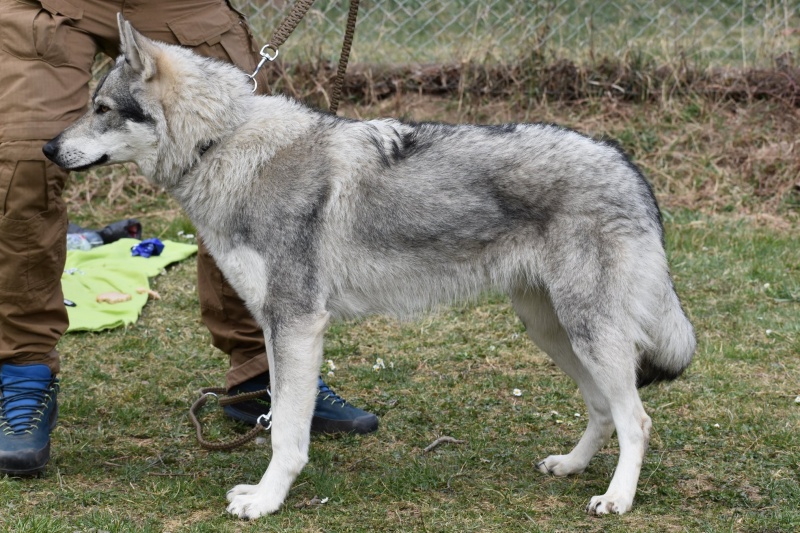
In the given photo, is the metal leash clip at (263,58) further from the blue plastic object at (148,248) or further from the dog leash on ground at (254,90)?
the blue plastic object at (148,248)

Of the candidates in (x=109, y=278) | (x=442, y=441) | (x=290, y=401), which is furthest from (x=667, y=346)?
(x=109, y=278)

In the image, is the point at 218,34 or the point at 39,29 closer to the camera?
the point at 39,29

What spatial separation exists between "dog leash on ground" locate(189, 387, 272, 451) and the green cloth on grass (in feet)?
4.04

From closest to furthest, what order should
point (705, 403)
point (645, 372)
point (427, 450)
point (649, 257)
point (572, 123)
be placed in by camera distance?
1. point (649, 257)
2. point (645, 372)
3. point (427, 450)
4. point (705, 403)
5. point (572, 123)

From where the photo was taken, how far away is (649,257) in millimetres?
3305

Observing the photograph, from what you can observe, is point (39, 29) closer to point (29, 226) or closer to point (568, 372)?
point (29, 226)

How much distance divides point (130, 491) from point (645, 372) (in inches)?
75.4

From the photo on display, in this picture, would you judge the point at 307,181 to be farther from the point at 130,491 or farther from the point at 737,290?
the point at 737,290

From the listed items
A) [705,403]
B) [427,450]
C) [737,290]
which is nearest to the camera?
[427,450]

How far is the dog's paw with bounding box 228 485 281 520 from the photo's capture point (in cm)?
327

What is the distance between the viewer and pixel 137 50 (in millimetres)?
3262

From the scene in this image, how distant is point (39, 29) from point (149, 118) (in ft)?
1.80

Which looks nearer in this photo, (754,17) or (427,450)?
(427,450)

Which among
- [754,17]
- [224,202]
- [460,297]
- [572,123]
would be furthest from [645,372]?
[754,17]
